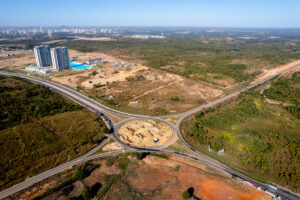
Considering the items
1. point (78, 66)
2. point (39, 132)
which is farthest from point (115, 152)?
point (78, 66)

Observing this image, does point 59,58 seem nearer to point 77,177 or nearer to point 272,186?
point 77,177

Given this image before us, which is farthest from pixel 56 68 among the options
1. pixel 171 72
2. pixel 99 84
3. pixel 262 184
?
pixel 262 184

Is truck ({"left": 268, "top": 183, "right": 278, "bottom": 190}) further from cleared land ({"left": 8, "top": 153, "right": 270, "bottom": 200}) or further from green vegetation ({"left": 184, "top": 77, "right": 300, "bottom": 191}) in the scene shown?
cleared land ({"left": 8, "top": 153, "right": 270, "bottom": 200})

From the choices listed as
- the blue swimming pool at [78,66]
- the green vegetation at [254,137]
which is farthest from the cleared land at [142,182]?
the blue swimming pool at [78,66]

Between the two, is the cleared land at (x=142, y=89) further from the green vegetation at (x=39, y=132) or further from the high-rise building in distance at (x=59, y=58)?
the green vegetation at (x=39, y=132)

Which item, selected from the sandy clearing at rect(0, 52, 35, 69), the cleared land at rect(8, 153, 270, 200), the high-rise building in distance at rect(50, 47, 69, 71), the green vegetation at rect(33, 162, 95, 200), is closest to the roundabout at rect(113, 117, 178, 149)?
the cleared land at rect(8, 153, 270, 200)
